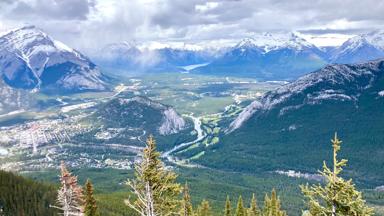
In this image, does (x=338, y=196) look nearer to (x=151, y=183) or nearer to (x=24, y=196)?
(x=151, y=183)

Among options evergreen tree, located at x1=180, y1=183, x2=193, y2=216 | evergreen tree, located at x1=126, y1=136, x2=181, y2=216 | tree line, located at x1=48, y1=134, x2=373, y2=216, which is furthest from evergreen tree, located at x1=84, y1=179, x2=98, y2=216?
evergreen tree, located at x1=126, y1=136, x2=181, y2=216

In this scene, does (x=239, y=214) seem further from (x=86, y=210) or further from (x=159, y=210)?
(x=159, y=210)

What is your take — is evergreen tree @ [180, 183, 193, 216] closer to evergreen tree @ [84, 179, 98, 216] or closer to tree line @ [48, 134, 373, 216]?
tree line @ [48, 134, 373, 216]

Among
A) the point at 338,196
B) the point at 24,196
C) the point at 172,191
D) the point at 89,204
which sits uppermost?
the point at 338,196

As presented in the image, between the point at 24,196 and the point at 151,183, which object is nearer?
the point at 151,183

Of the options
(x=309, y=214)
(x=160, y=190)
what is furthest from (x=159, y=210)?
(x=309, y=214)

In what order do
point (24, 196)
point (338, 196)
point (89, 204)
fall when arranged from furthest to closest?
point (24, 196)
point (89, 204)
point (338, 196)

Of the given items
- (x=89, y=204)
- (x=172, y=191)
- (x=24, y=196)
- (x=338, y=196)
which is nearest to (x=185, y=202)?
(x=89, y=204)
